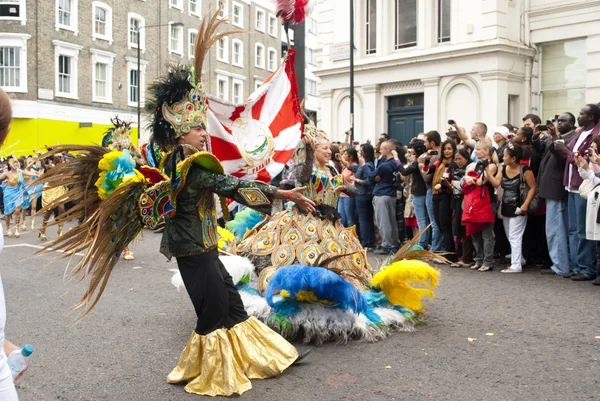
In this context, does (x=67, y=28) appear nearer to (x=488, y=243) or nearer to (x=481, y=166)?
(x=481, y=166)

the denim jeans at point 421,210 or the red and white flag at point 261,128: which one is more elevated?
the red and white flag at point 261,128

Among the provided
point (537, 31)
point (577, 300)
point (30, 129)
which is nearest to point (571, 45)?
point (537, 31)

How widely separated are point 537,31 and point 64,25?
884 inches

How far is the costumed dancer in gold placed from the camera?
167 inches

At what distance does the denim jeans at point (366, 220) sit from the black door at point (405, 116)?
9.55m

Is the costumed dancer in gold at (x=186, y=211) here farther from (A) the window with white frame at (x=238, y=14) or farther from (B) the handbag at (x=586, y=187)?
(A) the window with white frame at (x=238, y=14)

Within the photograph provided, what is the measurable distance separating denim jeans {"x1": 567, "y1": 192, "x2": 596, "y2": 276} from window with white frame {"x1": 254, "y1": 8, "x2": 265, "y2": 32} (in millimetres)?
39731

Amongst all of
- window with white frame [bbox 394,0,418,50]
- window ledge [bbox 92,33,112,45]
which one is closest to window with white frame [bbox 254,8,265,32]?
window ledge [bbox 92,33,112,45]

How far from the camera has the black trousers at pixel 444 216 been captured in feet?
32.2

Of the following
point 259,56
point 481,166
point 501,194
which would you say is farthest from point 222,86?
point 501,194

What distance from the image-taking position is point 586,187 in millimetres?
7906

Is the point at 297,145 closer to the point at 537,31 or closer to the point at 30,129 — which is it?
the point at 537,31

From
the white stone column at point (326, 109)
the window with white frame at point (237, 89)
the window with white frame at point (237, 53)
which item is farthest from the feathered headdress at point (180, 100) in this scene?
the window with white frame at point (237, 53)

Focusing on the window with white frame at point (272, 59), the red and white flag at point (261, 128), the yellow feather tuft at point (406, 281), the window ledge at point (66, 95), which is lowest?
the yellow feather tuft at point (406, 281)
